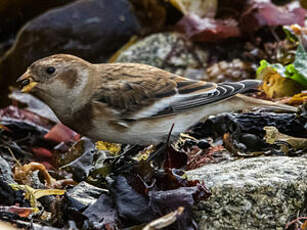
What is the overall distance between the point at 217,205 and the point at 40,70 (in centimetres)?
130

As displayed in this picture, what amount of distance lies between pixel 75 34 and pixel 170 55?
3.37 ft

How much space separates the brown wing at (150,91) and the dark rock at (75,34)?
2.19m

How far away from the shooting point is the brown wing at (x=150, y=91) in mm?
3457

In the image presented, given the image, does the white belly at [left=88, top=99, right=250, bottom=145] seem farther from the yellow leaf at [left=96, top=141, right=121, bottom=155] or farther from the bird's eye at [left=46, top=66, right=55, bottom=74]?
the yellow leaf at [left=96, top=141, right=121, bottom=155]

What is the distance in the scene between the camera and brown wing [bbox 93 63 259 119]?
11.3ft

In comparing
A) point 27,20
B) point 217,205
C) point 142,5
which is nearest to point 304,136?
point 217,205

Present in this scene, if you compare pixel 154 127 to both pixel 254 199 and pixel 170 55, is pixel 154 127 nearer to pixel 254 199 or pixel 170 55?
pixel 254 199

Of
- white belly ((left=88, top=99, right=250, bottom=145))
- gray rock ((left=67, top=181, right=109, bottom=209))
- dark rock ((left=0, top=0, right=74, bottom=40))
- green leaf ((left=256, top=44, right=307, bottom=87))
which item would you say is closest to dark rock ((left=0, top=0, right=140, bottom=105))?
Result: dark rock ((left=0, top=0, right=74, bottom=40))

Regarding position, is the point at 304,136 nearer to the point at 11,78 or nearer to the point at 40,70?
the point at 40,70

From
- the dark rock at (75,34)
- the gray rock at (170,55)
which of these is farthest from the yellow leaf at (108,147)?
the dark rock at (75,34)

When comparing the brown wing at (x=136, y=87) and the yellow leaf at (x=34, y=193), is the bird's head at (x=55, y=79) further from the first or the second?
the yellow leaf at (x=34, y=193)

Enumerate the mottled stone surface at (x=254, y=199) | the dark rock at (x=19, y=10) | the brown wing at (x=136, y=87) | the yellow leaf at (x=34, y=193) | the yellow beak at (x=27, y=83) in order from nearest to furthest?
the mottled stone surface at (x=254, y=199)
the yellow leaf at (x=34, y=193)
the yellow beak at (x=27, y=83)
the brown wing at (x=136, y=87)
the dark rock at (x=19, y=10)

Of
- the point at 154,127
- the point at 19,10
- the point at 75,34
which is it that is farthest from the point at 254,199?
the point at 19,10

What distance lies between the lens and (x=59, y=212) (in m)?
2.92
